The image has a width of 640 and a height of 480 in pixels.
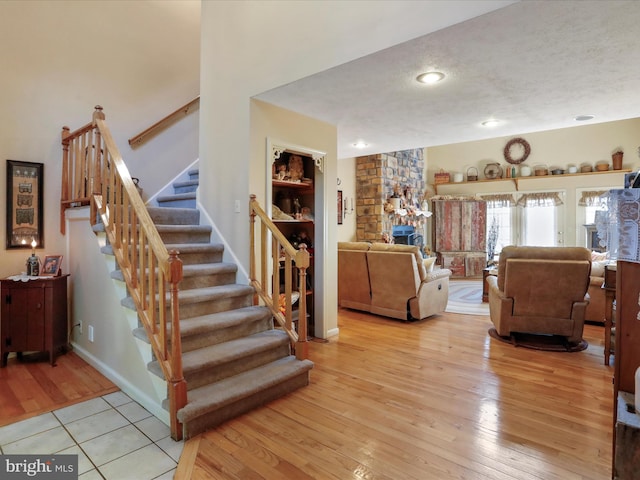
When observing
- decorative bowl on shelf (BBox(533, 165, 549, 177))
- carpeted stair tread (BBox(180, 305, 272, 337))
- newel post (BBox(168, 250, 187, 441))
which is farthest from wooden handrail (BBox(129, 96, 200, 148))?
decorative bowl on shelf (BBox(533, 165, 549, 177))

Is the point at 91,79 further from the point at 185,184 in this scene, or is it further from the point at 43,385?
the point at 43,385

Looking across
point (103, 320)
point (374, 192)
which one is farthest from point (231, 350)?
point (374, 192)

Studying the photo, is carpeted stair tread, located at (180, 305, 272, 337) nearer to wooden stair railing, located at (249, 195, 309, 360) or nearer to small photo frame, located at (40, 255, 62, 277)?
wooden stair railing, located at (249, 195, 309, 360)

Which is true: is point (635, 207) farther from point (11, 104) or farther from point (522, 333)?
point (11, 104)

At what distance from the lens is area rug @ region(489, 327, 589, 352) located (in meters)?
3.71

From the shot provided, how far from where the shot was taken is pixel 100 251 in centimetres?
310

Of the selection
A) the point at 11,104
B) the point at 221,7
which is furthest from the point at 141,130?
the point at 221,7

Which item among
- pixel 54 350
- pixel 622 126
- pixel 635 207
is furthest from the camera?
pixel 622 126

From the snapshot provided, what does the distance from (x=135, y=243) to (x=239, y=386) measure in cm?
122

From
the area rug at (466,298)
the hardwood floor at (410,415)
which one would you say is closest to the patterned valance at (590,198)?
the area rug at (466,298)

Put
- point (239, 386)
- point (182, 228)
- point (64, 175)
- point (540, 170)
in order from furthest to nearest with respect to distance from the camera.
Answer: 1. point (540, 170)
2. point (64, 175)
3. point (182, 228)
4. point (239, 386)

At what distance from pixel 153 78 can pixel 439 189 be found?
7.59 m

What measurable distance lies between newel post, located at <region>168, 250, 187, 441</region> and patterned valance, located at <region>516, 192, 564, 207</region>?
8.93 m

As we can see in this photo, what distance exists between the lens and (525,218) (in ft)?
29.1
